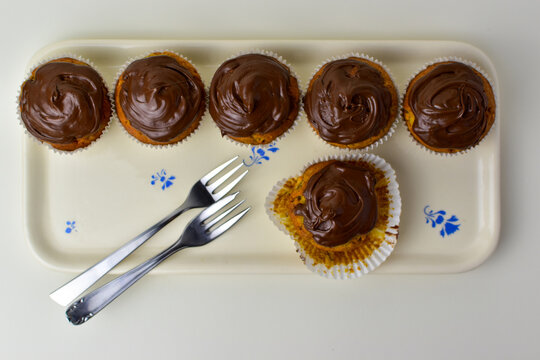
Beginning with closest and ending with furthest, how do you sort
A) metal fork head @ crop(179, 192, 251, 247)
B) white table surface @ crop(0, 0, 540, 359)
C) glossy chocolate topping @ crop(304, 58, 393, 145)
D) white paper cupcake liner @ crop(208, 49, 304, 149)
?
glossy chocolate topping @ crop(304, 58, 393, 145), white paper cupcake liner @ crop(208, 49, 304, 149), metal fork head @ crop(179, 192, 251, 247), white table surface @ crop(0, 0, 540, 359)

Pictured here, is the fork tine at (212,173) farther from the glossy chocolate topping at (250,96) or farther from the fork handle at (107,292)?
the fork handle at (107,292)

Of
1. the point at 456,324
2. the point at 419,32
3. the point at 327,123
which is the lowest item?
the point at 456,324

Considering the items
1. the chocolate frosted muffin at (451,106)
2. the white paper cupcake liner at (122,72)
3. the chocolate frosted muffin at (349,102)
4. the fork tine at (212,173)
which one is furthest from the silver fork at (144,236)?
the chocolate frosted muffin at (451,106)

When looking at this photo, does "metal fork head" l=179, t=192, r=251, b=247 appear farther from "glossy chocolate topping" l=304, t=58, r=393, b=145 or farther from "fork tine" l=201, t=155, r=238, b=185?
"glossy chocolate topping" l=304, t=58, r=393, b=145

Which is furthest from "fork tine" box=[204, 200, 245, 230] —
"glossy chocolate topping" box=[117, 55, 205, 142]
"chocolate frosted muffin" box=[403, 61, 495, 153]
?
"chocolate frosted muffin" box=[403, 61, 495, 153]

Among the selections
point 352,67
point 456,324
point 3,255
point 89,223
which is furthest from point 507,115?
point 3,255

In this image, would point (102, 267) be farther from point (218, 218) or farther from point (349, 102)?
point (349, 102)

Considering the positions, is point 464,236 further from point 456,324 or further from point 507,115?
point 507,115
